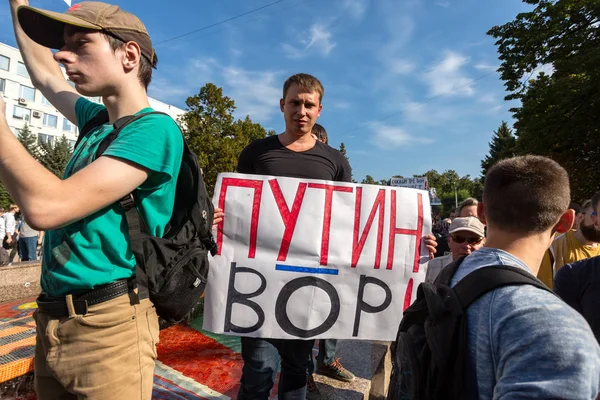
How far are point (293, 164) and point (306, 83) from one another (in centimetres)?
52

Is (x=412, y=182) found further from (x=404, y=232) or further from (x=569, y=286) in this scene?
(x=569, y=286)

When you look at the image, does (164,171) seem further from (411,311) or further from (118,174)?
(411,311)

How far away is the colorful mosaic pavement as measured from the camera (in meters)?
2.79

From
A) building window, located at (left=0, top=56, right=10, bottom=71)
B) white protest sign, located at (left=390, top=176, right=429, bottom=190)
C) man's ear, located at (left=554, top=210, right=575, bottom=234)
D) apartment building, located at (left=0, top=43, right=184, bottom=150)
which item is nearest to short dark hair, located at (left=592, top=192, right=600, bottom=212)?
man's ear, located at (left=554, top=210, right=575, bottom=234)

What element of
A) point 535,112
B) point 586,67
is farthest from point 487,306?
point 535,112

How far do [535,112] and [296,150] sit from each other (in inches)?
620

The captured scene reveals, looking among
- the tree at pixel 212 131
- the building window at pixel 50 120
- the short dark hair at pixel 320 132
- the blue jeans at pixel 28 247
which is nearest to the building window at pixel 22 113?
the building window at pixel 50 120

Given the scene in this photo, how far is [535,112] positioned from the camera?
49.2 ft

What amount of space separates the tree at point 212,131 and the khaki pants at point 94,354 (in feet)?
81.7

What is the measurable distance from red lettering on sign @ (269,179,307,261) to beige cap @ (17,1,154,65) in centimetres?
119

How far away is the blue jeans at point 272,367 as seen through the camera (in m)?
2.17

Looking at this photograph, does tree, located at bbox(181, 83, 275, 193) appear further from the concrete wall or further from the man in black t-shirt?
the man in black t-shirt

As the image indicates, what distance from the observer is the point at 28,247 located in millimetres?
9203

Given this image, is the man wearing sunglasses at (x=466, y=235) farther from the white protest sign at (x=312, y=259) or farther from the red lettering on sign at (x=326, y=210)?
the red lettering on sign at (x=326, y=210)
